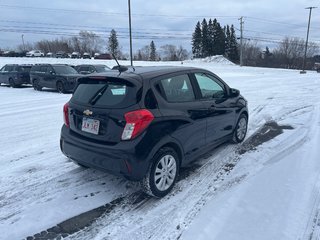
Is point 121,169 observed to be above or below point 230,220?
above

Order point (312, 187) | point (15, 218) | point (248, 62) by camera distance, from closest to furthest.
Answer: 1. point (15, 218)
2. point (312, 187)
3. point (248, 62)

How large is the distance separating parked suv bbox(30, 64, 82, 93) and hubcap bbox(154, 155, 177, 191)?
1253cm

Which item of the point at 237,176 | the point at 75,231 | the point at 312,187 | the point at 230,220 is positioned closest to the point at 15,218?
the point at 75,231

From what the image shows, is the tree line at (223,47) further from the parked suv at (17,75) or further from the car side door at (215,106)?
the car side door at (215,106)

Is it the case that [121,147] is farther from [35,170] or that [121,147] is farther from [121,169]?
[35,170]

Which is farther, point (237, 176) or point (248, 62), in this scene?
point (248, 62)

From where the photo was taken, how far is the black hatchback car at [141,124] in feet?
11.3

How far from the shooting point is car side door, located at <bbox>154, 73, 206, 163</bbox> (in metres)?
3.77

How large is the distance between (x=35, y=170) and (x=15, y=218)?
1.41m

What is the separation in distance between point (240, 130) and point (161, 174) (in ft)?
9.19

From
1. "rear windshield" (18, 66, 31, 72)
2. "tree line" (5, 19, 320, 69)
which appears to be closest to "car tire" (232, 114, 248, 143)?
"rear windshield" (18, 66, 31, 72)

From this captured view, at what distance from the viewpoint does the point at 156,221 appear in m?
3.33

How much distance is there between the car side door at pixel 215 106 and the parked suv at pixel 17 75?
16.9 m

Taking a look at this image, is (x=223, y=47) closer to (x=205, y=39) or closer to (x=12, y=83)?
(x=205, y=39)
